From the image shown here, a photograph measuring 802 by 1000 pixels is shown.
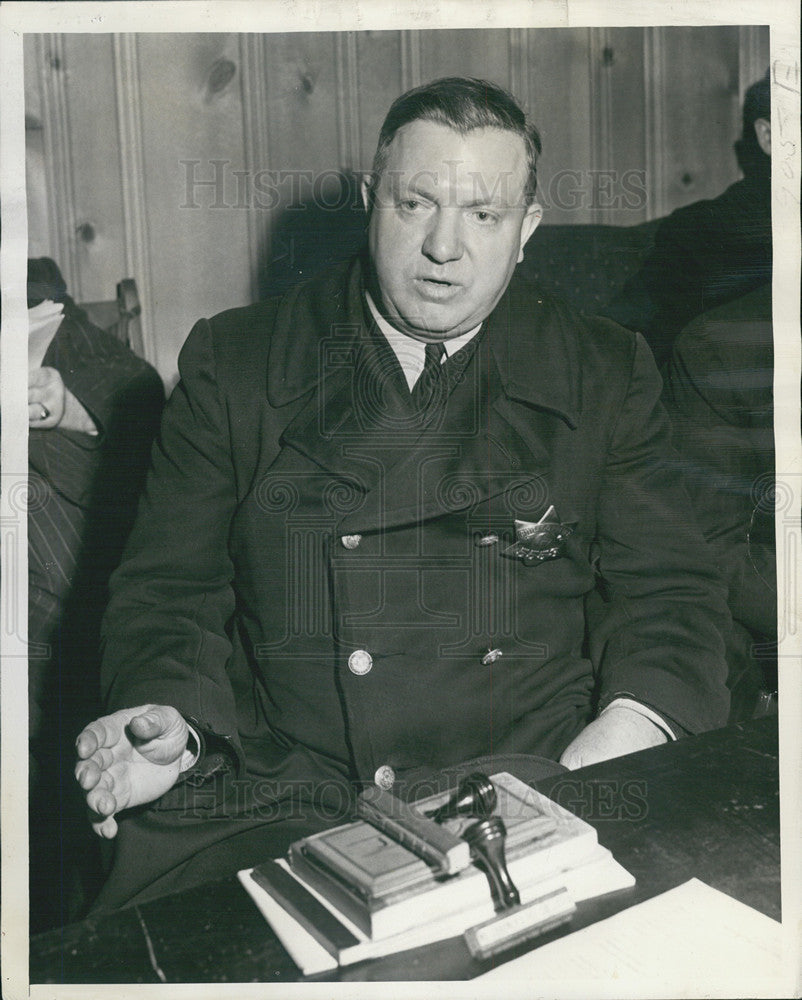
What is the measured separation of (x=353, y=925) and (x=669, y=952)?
1.25ft

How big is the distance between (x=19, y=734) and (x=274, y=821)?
373mm

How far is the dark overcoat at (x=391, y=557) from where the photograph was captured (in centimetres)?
130

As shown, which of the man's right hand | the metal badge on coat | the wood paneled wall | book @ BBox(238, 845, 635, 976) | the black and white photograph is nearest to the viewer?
book @ BBox(238, 845, 635, 976)

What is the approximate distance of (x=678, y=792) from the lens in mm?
1064

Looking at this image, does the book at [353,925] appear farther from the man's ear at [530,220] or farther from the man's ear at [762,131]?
the man's ear at [762,131]

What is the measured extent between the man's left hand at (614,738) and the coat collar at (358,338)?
433 millimetres

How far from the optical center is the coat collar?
1.35m

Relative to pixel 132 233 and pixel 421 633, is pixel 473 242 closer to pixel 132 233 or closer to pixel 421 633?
pixel 421 633

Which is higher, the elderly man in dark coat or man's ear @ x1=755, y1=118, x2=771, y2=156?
man's ear @ x1=755, y1=118, x2=771, y2=156

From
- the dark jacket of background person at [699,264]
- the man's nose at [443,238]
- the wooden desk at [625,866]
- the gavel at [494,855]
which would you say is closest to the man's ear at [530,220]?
the man's nose at [443,238]

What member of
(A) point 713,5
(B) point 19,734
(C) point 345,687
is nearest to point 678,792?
(C) point 345,687

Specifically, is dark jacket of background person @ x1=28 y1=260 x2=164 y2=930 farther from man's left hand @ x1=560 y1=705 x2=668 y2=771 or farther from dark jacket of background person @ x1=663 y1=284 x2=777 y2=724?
dark jacket of background person @ x1=663 y1=284 x2=777 y2=724

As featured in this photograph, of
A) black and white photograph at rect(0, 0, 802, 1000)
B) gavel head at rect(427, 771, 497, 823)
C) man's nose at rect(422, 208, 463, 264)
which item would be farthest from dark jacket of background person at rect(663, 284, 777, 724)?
gavel head at rect(427, 771, 497, 823)

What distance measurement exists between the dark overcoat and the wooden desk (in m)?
0.18
